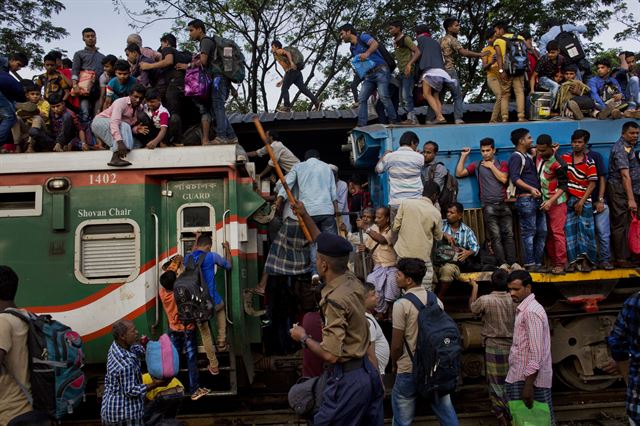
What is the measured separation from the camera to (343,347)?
3.76 metres

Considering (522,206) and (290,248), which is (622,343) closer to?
(522,206)

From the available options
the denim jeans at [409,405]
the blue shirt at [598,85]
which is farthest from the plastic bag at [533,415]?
the blue shirt at [598,85]

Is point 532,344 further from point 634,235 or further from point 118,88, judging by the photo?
point 118,88

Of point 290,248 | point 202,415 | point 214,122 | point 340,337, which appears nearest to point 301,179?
point 290,248

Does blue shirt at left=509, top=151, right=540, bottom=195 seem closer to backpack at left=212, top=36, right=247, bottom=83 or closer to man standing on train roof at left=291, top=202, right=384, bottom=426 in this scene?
backpack at left=212, top=36, right=247, bottom=83

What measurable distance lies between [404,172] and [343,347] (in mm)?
4144

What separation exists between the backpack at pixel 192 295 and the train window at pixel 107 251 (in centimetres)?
67

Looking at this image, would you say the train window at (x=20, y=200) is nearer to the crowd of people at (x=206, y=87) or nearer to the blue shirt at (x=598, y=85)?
the crowd of people at (x=206, y=87)

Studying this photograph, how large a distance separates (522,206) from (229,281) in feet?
12.2

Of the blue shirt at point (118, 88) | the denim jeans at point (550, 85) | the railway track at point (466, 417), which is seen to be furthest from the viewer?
the denim jeans at point (550, 85)

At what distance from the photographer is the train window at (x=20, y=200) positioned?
21.7ft

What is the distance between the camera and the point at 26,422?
3992mm

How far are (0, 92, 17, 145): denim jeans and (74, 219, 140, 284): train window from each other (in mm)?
2203

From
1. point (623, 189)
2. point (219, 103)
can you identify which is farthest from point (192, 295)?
point (623, 189)
